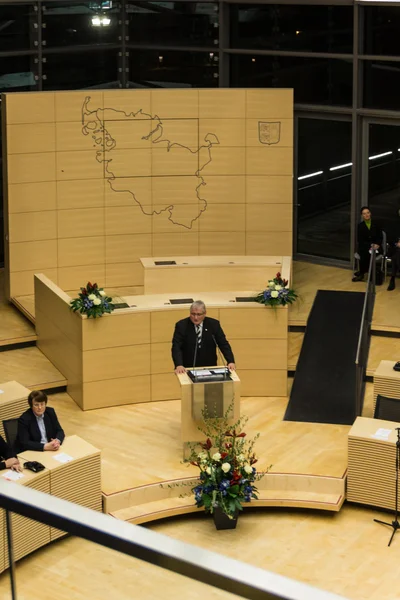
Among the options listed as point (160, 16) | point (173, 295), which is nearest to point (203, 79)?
point (160, 16)

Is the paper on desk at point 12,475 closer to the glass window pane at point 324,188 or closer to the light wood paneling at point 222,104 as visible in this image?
the light wood paneling at point 222,104

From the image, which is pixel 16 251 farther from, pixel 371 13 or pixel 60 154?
pixel 371 13

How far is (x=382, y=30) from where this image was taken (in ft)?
47.8

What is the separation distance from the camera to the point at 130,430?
10.6 meters

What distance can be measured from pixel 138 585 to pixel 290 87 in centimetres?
1454

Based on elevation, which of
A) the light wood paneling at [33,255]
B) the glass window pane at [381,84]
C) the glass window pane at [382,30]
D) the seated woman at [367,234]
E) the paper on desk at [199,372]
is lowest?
the paper on desk at [199,372]

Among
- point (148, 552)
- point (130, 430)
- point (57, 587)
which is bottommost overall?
point (130, 430)

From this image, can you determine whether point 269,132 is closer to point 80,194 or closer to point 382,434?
point 80,194

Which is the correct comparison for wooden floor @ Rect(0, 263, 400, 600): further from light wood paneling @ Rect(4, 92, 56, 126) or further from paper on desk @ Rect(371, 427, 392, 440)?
light wood paneling @ Rect(4, 92, 56, 126)

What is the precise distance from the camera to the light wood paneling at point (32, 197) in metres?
13.8

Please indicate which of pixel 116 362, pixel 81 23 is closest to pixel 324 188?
A: pixel 81 23

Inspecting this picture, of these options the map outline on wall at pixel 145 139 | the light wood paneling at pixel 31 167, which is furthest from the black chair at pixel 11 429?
the map outline on wall at pixel 145 139

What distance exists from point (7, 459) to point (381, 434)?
3282 mm

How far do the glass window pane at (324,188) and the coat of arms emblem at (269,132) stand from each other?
4.71 ft
